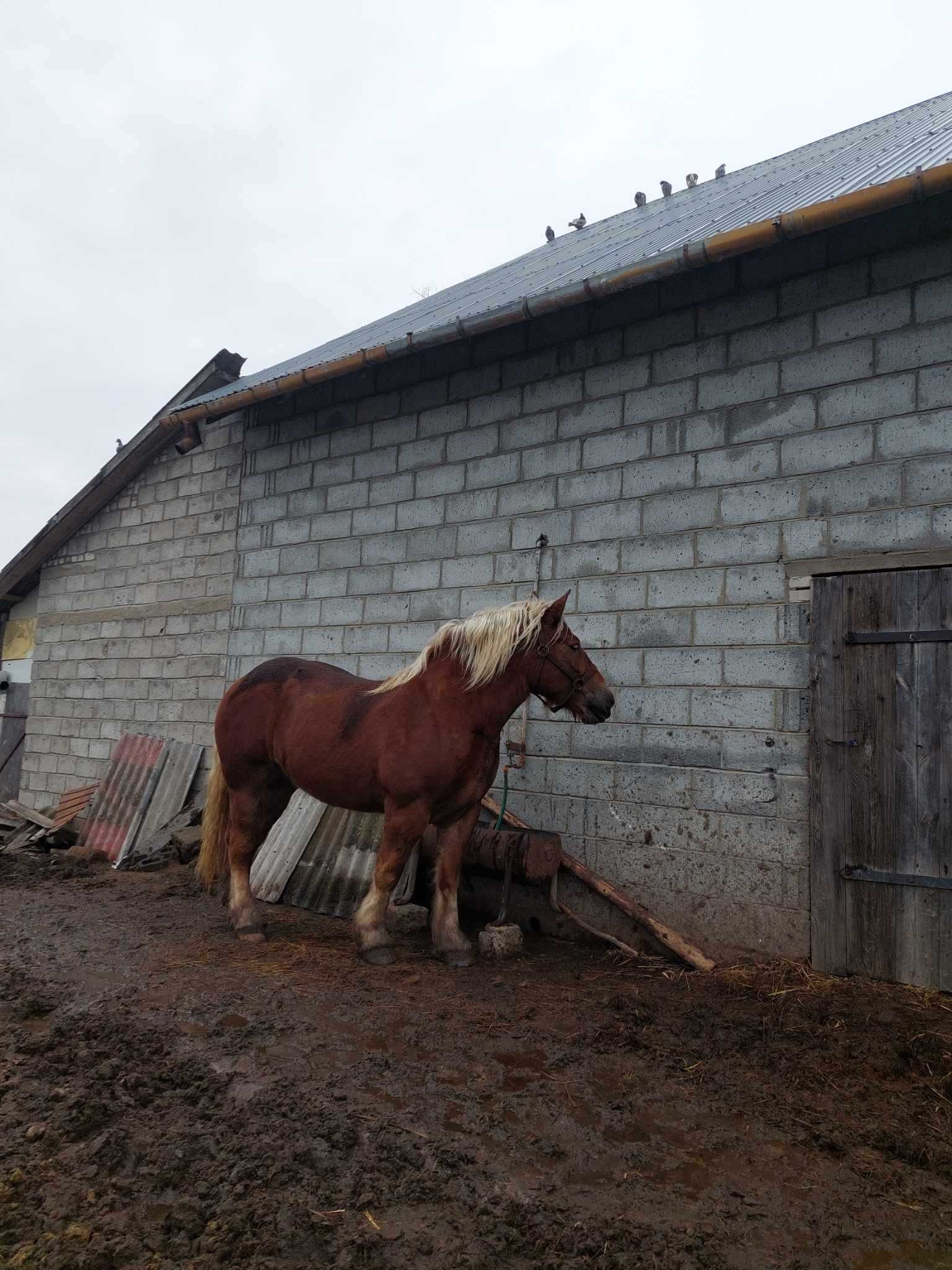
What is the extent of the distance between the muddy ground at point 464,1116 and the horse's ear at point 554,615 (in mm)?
1647

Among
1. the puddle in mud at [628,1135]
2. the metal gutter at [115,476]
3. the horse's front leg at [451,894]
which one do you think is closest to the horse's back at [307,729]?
the horse's front leg at [451,894]

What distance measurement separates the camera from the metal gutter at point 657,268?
3523 mm

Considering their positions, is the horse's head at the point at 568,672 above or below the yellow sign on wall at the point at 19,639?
below

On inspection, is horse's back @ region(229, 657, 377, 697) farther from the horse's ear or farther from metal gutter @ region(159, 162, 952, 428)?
metal gutter @ region(159, 162, 952, 428)

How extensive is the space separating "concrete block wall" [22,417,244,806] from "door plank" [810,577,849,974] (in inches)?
186

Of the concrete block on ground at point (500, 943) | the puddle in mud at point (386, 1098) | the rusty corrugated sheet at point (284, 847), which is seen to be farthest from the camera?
the rusty corrugated sheet at point (284, 847)

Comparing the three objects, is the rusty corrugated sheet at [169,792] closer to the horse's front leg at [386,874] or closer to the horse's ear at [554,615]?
the horse's front leg at [386,874]

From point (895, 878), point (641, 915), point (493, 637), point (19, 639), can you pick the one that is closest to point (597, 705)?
point (493, 637)

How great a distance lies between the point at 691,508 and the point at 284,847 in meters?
3.33

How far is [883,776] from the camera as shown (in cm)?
372

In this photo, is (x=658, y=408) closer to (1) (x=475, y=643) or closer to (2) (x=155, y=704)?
(1) (x=475, y=643)

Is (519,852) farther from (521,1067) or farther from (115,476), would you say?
(115,476)

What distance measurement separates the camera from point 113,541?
8320mm

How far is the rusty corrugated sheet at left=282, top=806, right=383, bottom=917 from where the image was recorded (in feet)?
16.5
